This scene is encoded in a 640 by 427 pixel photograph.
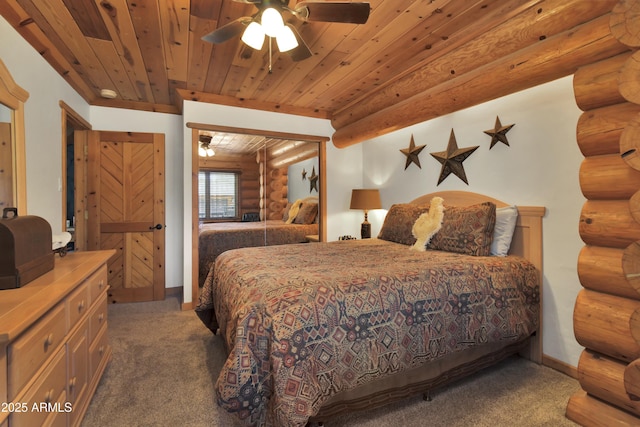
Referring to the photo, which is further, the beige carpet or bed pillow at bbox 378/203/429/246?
bed pillow at bbox 378/203/429/246

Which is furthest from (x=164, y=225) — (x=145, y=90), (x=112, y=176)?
(x=145, y=90)

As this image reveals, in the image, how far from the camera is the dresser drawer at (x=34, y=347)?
96 cm

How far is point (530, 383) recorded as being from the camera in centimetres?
205

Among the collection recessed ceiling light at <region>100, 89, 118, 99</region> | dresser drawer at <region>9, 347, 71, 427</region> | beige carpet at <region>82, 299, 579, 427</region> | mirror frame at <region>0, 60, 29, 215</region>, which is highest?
recessed ceiling light at <region>100, 89, 118, 99</region>

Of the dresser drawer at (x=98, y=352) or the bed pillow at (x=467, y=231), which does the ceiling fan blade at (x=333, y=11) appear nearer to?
the bed pillow at (x=467, y=231)

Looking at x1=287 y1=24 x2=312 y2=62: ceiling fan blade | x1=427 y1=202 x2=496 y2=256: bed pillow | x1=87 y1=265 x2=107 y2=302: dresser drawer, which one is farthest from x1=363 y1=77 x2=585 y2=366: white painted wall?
x1=87 y1=265 x2=107 y2=302: dresser drawer

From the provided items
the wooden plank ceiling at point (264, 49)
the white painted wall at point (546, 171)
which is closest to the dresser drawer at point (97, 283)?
the wooden plank ceiling at point (264, 49)

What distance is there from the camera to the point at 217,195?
12.5ft

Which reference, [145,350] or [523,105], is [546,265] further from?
[145,350]

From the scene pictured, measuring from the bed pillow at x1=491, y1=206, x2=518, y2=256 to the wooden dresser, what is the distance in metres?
2.76

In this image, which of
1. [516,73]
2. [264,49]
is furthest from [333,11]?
[516,73]

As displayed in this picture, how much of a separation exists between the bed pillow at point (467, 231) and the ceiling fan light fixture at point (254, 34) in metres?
2.05

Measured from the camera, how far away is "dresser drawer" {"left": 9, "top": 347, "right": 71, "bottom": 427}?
1017 millimetres

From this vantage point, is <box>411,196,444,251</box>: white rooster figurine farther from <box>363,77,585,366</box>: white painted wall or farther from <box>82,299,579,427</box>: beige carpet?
<box>82,299,579,427</box>: beige carpet
